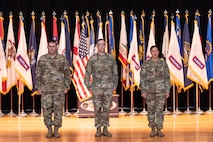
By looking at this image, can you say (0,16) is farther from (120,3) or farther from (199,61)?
(199,61)

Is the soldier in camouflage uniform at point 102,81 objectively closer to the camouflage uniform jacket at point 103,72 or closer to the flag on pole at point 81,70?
the camouflage uniform jacket at point 103,72

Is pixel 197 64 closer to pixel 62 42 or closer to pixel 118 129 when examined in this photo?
pixel 62 42

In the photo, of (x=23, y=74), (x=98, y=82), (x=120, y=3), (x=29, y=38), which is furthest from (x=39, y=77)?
(x=120, y=3)

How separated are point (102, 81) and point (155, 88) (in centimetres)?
90

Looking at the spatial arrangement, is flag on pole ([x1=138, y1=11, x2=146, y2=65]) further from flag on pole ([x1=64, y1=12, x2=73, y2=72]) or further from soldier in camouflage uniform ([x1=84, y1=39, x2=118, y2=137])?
soldier in camouflage uniform ([x1=84, y1=39, x2=118, y2=137])

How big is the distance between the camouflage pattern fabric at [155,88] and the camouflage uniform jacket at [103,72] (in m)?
0.51

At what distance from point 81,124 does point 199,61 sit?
3.52m

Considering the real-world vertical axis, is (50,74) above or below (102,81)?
above

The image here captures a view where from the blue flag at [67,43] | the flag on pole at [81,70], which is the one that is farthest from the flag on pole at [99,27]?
the blue flag at [67,43]

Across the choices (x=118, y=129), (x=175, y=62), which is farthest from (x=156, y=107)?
(x=175, y=62)

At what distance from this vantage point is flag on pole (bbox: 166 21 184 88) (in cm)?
1238

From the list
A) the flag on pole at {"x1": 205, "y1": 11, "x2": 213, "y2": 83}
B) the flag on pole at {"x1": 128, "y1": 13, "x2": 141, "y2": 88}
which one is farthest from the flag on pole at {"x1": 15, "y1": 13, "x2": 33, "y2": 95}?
the flag on pole at {"x1": 205, "y1": 11, "x2": 213, "y2": 83}

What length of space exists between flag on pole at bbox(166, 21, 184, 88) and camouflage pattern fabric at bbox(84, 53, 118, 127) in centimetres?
408

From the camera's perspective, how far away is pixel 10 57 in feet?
42.0
